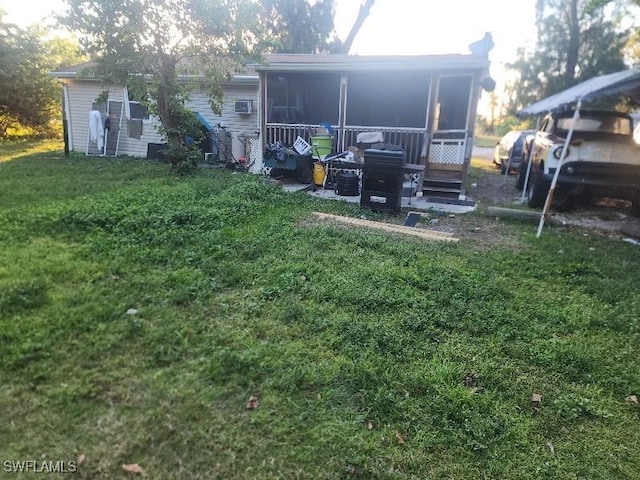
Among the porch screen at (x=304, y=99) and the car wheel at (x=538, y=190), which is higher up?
the porch screen at (x=304, y=99)

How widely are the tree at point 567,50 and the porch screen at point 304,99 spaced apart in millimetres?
14958

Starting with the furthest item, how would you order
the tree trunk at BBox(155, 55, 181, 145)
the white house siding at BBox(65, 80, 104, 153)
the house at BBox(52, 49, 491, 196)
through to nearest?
1. the white house siding at BBox(65, 80, 104, 153)
2. the tree trunk at BBox(155, 55, 181, 145)
3. the house at BBox(52, 49, 491, 196)

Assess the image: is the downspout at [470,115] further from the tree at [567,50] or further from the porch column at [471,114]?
the tree at [567,50]

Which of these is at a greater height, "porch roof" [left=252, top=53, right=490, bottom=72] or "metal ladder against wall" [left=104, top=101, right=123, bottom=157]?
"porch roof" [left=252, top=53, right=490, bottom=72]

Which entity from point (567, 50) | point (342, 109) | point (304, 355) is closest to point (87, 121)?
point (342, 109)

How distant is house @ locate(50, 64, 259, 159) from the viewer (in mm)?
11500

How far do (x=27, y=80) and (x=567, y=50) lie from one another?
2529 centimetres

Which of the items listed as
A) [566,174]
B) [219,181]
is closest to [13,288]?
[219,181]

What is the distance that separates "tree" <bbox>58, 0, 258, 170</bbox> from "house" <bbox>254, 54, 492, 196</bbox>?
1.11 metres

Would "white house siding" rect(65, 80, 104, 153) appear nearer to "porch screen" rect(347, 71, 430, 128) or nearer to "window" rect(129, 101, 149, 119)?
"window" rect(129, 101, 149, 119)

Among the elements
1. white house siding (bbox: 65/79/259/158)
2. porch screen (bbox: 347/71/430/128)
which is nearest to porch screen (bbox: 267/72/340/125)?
porch screen (bbox: 347/71/430/128)

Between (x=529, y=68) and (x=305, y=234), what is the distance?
925 inches

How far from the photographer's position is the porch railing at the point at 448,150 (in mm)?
8914

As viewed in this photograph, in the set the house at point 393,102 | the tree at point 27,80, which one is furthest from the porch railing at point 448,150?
the tree at point 27,80
